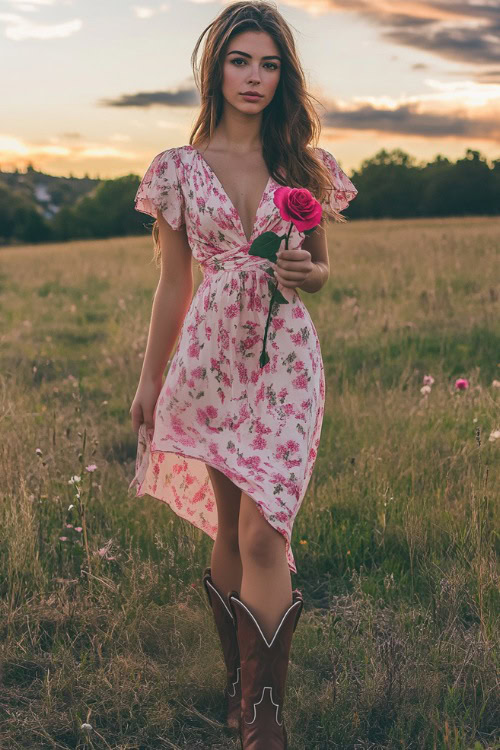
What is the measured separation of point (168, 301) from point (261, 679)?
121 centimetres

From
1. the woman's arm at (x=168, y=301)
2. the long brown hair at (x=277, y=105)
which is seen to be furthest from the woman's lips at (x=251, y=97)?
the woman's arm at (x=168, y=301)

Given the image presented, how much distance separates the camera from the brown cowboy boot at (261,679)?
220cm

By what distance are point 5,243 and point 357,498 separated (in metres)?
64.1

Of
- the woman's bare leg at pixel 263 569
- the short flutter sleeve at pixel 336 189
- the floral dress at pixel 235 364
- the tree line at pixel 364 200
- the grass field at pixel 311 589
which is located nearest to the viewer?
the woman's bare leg at pixel 263 569

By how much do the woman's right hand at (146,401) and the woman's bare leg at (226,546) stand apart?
0.28 m

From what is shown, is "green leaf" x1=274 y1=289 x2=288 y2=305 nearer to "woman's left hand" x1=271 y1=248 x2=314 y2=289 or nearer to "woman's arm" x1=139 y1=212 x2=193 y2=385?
"woman's left hand" x1=271 y1=248 x2=314 y2=289

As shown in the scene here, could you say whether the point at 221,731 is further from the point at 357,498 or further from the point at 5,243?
the point at 5,243

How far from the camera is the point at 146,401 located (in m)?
2.72

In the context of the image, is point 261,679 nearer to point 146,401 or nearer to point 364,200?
point 146,401

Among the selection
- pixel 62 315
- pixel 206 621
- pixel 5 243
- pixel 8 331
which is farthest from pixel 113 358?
pixel 5 243

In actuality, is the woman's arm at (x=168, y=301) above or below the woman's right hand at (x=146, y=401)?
above

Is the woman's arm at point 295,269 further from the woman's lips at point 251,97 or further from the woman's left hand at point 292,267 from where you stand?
the woman's lips at point 251,97

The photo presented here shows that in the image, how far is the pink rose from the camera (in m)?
2.23

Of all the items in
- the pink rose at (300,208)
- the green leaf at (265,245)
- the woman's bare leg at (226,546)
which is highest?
the pink rose at (300,208)
